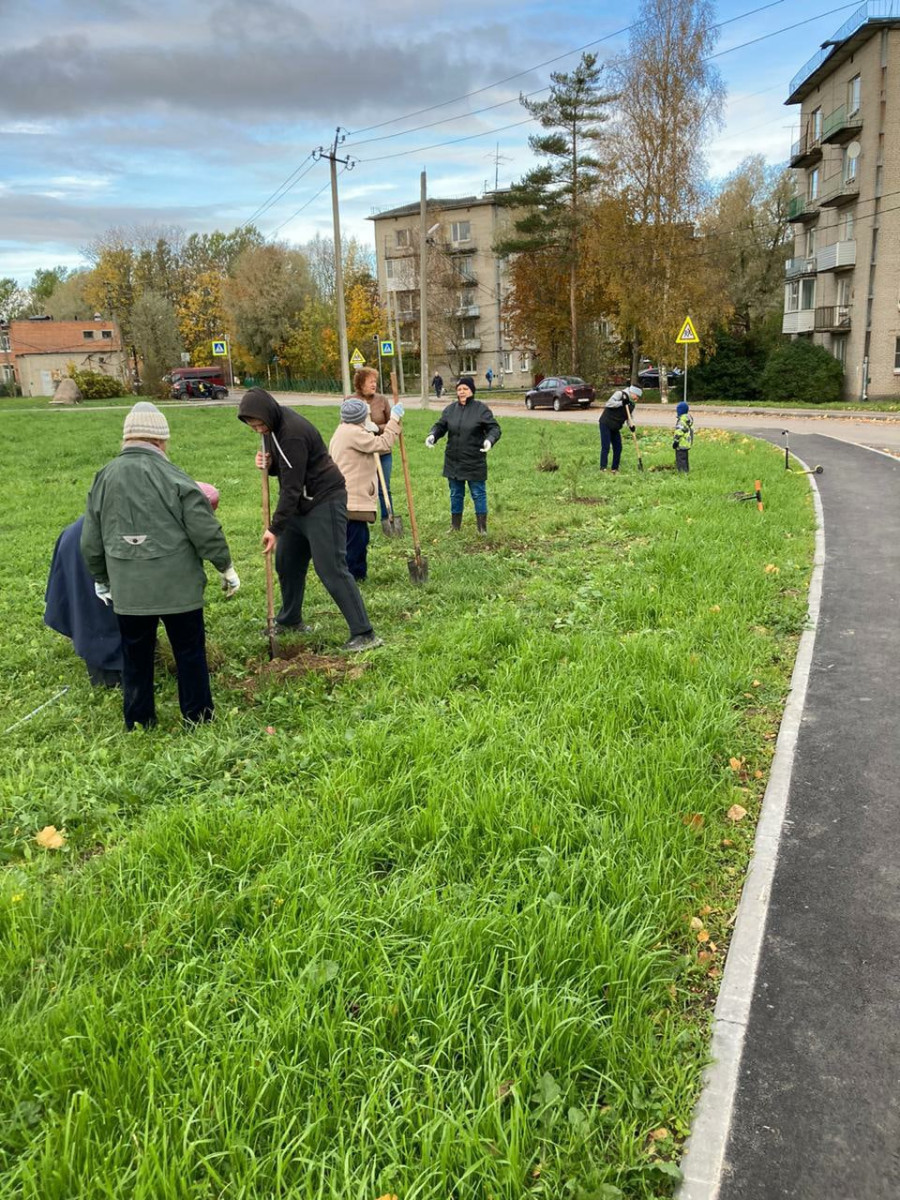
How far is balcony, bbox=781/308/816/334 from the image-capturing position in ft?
134

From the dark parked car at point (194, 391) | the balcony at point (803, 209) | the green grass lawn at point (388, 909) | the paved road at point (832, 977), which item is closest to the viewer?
the green grass lawn at point (388, 909)

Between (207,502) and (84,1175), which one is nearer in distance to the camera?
(84,1175)

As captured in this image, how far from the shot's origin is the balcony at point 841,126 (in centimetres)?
3672

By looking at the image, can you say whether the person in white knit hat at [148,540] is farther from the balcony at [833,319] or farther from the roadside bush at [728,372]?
the roadside bush at [728,372]

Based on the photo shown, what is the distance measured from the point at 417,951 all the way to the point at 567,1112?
2.32 ft

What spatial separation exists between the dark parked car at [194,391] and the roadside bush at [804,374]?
33.8 meters

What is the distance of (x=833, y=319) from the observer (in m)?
39.0

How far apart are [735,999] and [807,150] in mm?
48607

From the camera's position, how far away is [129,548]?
4.65 metres

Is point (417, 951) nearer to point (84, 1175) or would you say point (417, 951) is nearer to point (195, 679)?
point (84, 1175)

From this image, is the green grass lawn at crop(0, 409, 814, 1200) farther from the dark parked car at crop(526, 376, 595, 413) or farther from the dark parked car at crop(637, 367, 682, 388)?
the dark parked car at crop(637, 367, 682, 388)

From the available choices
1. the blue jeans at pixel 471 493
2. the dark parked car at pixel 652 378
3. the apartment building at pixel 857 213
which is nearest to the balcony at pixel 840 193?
the apartment building at pixel 857 213

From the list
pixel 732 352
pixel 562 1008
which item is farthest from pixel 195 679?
pixel 732 352

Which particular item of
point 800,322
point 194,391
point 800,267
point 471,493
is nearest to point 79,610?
point 471,493
